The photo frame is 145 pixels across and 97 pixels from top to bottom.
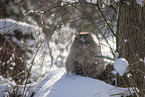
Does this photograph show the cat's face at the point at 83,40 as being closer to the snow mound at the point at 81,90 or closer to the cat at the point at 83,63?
the cat at the point at 83,63

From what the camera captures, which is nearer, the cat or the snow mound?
the snow mound

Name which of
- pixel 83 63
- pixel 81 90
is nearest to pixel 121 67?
pixel 81 90

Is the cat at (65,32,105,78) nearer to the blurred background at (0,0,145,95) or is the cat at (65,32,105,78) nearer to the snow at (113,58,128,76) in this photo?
the blurred background at (0,0,145,95)

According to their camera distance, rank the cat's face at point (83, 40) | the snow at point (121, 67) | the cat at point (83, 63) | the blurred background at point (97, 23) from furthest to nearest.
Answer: the cat's face at point (83, 40), the cat at point (83, 63), the blurred background at point (97, 23), the snow at point (121, 67)

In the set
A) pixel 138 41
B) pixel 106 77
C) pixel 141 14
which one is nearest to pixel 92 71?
pixel 106 77

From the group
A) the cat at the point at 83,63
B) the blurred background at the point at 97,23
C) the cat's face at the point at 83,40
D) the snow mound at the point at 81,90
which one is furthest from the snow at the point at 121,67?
the cat's face at the point at 83,40

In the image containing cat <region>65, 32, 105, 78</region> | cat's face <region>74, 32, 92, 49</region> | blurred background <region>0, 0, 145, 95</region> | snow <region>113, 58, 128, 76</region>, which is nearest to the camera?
snow <region>113, 58, 128, 76</region>

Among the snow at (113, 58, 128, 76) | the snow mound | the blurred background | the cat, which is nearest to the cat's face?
the cat

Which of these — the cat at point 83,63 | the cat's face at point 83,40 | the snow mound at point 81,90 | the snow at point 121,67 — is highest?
the cat's face at point 83,40

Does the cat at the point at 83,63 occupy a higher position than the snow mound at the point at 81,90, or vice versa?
the cat at the point at 83,63

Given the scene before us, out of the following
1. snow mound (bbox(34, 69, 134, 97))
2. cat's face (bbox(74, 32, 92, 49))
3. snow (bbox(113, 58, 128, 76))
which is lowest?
snow mound (bbox(34, 69, 134, 97))

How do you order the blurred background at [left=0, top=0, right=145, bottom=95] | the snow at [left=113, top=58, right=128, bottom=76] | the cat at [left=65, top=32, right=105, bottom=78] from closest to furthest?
the snow at [left=113, top=58, right=128, bottom=76] < the blurred background at [left=0, top=0, right=145, bottom=95] < the cat at [left=65, top=32, right=105, bottom=78]

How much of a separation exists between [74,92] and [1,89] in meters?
1.50

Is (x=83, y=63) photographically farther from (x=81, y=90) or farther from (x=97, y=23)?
(x=81, y=90)
